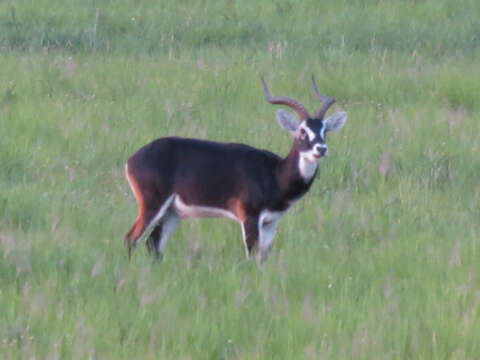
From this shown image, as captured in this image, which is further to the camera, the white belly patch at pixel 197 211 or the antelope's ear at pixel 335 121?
the antelope's ear at pixel 335 121

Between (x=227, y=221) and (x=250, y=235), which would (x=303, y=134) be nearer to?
(x=250, y=235)

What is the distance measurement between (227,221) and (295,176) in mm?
959

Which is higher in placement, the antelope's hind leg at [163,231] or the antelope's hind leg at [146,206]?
the antelope's hind leg at [146,206]

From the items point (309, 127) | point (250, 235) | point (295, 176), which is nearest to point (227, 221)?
point (295, 176)

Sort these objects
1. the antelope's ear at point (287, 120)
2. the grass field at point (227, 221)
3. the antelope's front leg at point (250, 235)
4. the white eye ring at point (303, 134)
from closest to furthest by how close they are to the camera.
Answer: the grass field at point (227, 221)
the antelope's front leg at point (250, 235)
the white eye ring at point (303, 134)
the antelope's ear at point (287, 120)

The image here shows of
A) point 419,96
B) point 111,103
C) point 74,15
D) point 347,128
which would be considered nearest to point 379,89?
point 419,96

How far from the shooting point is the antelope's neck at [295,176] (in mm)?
7242

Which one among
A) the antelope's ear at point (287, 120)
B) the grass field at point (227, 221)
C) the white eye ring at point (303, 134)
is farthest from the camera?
the antelope's ear at point (287, 120)

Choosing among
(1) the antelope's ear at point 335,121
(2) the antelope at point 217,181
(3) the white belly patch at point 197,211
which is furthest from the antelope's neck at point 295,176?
(3) the white belly patch at point 197,211

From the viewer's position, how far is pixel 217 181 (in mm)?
7254

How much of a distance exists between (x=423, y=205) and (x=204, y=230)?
1983mm

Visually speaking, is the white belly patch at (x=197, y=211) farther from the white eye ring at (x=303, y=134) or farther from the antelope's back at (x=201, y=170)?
the white eye ring at (x=303, y=134)

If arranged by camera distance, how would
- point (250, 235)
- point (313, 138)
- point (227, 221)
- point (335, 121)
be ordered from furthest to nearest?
1. point (227, 221)
2. point (335, 121)
3. point (313, 138)
4. point (250, 235)

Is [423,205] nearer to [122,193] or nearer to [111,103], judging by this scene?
[122,193]
